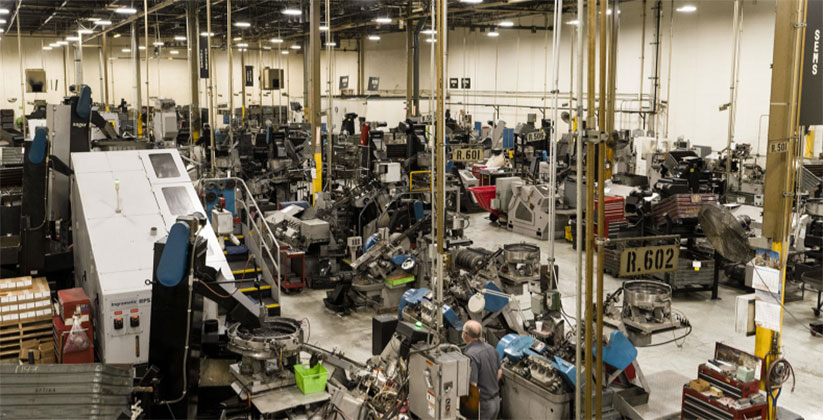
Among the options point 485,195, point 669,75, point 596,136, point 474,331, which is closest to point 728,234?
point 474,331

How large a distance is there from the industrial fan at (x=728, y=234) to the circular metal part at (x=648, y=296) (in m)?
0.96

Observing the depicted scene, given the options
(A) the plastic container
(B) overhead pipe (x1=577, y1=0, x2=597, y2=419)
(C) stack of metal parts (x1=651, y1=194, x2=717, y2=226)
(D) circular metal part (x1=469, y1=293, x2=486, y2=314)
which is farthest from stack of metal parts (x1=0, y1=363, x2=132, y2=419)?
(A) the plastic container

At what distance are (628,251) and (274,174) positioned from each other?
10.7 meters

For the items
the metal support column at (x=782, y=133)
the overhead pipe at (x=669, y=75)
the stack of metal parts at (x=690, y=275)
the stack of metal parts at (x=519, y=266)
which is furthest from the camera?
the overhead pipe at (x=669, y=75)

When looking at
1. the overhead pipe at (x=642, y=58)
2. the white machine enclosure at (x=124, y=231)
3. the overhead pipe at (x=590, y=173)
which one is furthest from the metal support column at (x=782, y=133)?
the overhead pipe at (x=642, y=58)

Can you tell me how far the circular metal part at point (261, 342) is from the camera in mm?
6277

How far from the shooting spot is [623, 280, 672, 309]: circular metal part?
6434 millimetres

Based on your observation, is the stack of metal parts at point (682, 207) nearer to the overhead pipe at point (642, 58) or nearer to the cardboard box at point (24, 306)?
the cardboard box at point (24, 306)

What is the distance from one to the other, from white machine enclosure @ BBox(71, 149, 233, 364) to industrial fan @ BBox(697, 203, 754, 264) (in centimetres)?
500

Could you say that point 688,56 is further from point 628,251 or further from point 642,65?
point 628,251

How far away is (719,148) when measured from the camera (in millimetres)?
19578

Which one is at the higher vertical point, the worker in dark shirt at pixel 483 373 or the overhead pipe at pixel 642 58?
the overhead pipe at pixel 642 58

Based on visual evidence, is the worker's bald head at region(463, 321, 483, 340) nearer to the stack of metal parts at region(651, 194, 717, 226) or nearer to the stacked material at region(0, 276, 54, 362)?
the stacked material at region(0, 276, 54, 362)

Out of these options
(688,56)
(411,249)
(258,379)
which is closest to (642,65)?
(688,56)
